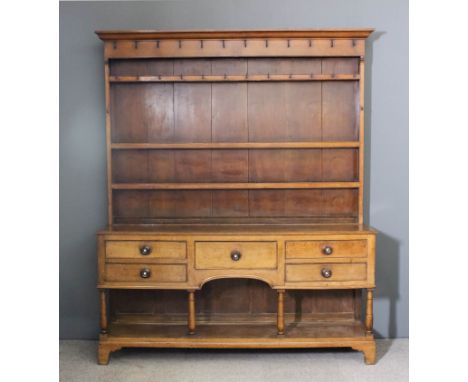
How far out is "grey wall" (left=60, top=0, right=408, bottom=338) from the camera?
10.5 feet

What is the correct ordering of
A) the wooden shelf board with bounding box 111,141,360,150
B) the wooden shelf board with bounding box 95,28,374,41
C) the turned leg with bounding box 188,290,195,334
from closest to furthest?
the turned leg with bounding box 188,290,195,334
the wooden shelf board with bounding box 95,28,374,41
the wooden shelf board with bounding box 111,141,360,150

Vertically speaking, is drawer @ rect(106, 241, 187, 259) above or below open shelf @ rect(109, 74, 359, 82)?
below

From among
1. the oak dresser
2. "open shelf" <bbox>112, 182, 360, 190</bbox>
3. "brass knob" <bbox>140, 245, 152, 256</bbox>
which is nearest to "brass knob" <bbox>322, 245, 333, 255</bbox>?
the oak dresser

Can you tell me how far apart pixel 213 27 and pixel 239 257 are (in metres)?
1.53

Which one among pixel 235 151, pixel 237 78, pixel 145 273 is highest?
pixel 237 78

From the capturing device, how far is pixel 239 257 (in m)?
2.83

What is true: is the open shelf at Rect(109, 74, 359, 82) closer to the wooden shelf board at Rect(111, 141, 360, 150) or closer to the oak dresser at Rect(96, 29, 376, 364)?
the oak dresser at Rect(96, 29, 376, 364)

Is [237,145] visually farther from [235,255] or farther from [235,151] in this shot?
[235,255]

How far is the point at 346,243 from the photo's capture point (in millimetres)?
2842

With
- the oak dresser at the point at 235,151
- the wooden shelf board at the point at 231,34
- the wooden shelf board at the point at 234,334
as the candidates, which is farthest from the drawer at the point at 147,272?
the wooden shelf board at the point at 231,34

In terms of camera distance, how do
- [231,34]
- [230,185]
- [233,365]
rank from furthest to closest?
[230,185], [231,34], [233,365]

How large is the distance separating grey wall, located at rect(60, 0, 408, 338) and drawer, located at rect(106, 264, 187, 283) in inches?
21.5

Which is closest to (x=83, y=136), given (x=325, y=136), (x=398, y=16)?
(x=325, y=136)

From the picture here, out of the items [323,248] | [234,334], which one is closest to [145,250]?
[234,334]
